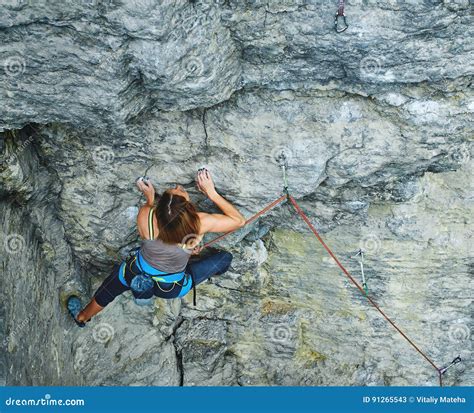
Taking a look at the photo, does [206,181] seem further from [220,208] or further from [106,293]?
[106,293]

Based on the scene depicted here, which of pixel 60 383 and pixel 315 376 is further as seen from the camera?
pixel 315 376

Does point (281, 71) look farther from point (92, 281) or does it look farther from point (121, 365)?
point (121, 365)

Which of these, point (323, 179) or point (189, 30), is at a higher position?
point (189, 30)

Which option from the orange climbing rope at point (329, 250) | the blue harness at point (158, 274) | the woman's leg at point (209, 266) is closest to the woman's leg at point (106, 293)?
the blue harness at point (158, 274)

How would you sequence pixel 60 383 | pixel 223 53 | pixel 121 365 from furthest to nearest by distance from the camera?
pixel 121 365 → pixel 60 383 → pixel 223 53

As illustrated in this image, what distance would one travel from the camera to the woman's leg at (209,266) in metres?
6.86

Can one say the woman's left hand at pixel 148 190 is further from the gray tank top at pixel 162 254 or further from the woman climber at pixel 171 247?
the gray tank top at pixel 162 254

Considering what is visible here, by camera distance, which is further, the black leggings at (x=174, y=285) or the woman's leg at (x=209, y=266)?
the woman's leg at (x=209, y=266)

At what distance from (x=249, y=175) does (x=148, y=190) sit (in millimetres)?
976

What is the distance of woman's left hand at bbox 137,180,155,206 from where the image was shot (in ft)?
21.1

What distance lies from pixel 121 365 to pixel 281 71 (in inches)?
172

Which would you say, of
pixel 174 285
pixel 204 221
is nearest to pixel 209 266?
pixel 174 285

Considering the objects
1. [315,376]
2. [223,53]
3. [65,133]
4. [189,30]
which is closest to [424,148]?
[223,53]

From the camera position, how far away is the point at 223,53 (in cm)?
521
